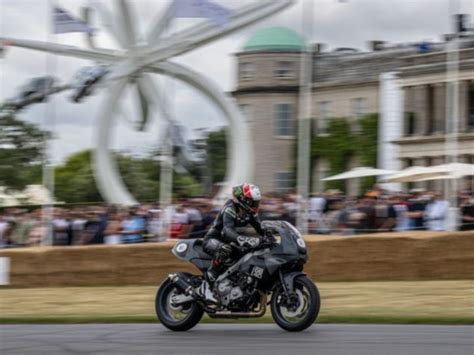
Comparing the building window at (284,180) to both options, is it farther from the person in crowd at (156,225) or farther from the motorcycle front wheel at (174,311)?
the motorcycle front wheel at (174,311)

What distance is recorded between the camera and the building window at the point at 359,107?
6216 centimetres

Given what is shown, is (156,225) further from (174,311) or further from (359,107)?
(359,107)

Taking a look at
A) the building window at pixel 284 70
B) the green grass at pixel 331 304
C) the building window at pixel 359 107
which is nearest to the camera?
the green grass at pixel 331 304

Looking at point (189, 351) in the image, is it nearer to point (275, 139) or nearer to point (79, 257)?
point (79, 257)

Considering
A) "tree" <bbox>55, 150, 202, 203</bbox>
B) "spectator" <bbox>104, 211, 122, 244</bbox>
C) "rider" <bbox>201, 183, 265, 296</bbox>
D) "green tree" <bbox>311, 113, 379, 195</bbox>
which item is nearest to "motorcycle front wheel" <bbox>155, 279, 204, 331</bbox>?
"rider" <bbox>201, 183, 265, 296</bbox>

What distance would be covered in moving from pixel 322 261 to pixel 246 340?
30.1 feet

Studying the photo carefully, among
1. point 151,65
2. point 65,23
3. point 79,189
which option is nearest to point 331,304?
point 65,23

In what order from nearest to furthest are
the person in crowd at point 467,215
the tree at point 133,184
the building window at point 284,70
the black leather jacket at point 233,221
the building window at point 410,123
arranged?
the black leather jacket at point 233,221, the person in crowd at point 467,215, the building window at point 410,123, the building window at point 284,70, the tree at point 133,184

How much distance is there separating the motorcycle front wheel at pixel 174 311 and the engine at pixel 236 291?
35cm

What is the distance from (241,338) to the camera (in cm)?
1200

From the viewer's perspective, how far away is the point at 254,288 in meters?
12.8

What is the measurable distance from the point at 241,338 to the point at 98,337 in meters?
1.56

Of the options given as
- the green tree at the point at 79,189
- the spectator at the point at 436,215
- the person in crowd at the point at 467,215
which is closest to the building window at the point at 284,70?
the green tree at the point at 79,189

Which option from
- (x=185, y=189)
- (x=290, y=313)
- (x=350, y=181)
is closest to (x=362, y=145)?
(x=350, y=181)
